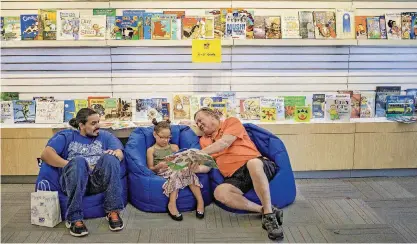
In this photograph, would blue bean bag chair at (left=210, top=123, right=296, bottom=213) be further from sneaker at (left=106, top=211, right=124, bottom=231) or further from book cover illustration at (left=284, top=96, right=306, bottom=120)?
sneaker at (left=106, top=211, right=124, bottom=231)

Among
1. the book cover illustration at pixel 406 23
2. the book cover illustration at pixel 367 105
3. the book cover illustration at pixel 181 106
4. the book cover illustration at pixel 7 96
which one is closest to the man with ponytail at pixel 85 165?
the book cover illustration at pixel 181 106

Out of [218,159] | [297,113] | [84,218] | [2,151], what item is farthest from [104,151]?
[297,113]

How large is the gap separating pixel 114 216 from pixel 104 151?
2.11ft

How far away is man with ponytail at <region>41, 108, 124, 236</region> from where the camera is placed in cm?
382

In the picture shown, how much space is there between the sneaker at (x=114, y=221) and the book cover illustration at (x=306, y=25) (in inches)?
111

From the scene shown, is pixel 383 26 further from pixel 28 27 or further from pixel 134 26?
pixel 28 27

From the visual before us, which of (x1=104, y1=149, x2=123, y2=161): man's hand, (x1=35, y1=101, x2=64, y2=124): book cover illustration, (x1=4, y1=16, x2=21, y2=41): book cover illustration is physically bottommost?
(x1=104, y1=149, x2=123, y2=161): man's hand

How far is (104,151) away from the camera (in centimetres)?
426

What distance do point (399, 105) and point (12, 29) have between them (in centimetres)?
449

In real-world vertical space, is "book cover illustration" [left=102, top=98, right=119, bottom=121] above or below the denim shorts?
above

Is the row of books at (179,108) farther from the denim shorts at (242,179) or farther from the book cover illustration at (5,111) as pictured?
the denim shorts at (242,179)

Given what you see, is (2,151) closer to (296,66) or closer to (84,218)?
(84,218)

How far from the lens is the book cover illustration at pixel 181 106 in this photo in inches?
207

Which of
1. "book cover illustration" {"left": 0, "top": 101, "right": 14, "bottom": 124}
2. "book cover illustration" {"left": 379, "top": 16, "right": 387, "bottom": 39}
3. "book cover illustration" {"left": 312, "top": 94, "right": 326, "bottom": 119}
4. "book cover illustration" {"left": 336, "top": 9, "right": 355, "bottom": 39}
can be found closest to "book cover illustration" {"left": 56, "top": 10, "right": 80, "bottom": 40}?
"book cover illustration" {"left": 0, "top": 101, "right": 14, "bottom": 124}
